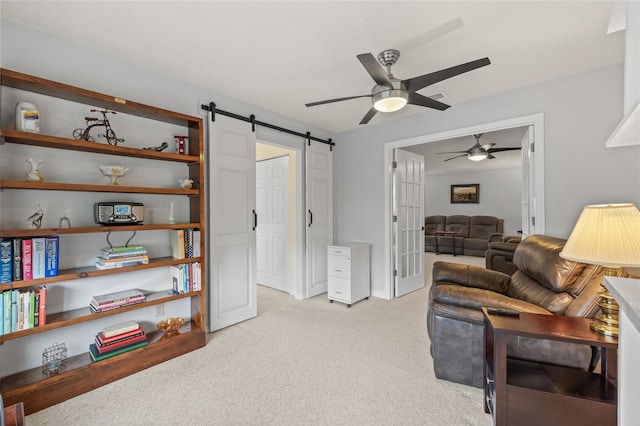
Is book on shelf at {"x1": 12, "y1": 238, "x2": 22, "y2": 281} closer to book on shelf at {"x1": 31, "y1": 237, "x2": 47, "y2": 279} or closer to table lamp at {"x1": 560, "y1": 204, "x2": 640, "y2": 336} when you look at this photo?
book on shelf at {"x1": 31, "y1": 237, "x2": 47, "y2": 279}

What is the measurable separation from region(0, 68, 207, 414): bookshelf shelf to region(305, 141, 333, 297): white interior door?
5.45 ft

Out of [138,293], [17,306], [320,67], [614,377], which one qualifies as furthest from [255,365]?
[320,67]

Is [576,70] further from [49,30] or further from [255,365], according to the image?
[49,30]

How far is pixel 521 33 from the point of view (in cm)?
200

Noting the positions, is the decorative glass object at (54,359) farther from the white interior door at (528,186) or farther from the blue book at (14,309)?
the white interior door at (528,186)

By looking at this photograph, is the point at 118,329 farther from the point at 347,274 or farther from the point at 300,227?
the point at 347,274

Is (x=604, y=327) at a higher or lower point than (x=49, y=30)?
lower

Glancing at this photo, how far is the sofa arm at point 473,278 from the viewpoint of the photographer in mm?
2469

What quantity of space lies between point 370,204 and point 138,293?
9.59 ft

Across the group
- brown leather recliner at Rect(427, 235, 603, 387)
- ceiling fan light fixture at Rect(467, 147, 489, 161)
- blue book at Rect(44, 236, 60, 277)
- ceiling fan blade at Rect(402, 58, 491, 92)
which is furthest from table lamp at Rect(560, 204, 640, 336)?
ceiling fan light fixture at Rect(467, 147, 489, 161)

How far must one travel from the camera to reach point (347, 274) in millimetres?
3654

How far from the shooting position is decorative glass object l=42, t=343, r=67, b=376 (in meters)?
1.88

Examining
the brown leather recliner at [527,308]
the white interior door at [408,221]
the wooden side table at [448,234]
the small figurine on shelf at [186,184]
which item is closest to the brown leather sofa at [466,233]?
the wooden side table at [448,234]

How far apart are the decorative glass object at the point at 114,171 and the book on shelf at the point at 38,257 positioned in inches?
22.6
